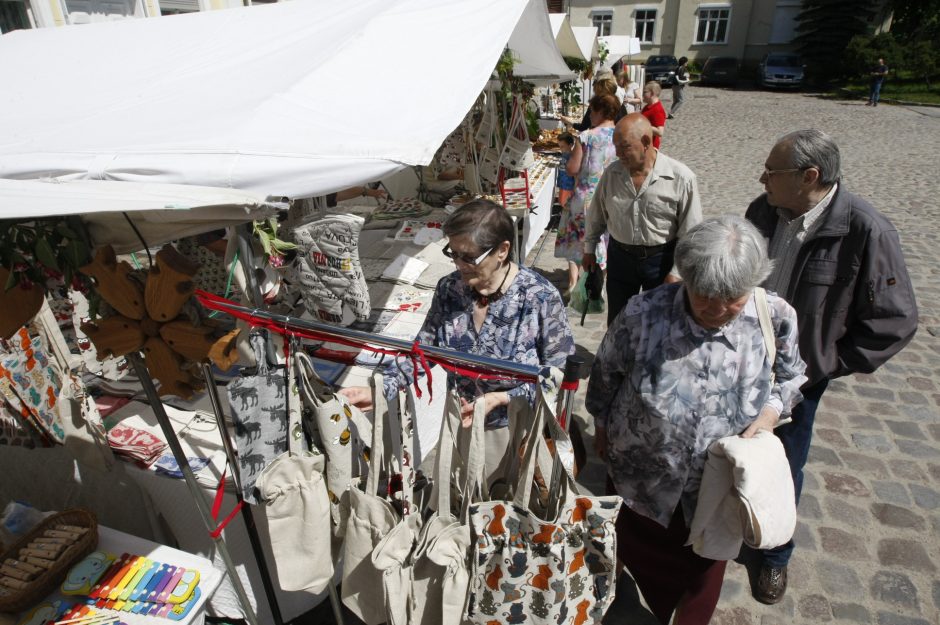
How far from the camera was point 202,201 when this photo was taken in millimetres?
1276

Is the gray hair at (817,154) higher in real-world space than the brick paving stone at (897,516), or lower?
higher

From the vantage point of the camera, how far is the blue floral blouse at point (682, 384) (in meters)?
1.72

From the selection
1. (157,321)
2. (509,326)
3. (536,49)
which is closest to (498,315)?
(509,326)

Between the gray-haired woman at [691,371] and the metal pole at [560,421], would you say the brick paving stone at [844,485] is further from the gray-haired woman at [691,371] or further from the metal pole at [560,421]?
the metal pole at [560,421]

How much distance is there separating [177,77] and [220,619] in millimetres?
2453

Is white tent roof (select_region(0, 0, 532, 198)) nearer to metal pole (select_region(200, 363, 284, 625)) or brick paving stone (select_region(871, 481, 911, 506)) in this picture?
metal pole (select_region(200, 363, 284, 625))

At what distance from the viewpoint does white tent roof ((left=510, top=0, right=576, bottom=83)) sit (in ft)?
17.7

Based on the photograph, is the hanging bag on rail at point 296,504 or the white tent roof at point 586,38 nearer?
the hanging bag on rail at point 296,504

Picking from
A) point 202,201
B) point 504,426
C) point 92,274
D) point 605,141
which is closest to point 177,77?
point 92,274

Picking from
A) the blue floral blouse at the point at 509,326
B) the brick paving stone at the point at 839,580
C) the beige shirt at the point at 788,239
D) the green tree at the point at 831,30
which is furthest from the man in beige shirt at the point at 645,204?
the green tree at the point at 831,30

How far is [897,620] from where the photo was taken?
93.1 inches

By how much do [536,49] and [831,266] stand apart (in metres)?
4.77

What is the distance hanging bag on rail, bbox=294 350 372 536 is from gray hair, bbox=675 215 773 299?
1.13 m

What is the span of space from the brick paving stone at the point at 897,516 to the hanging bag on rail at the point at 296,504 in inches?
116
